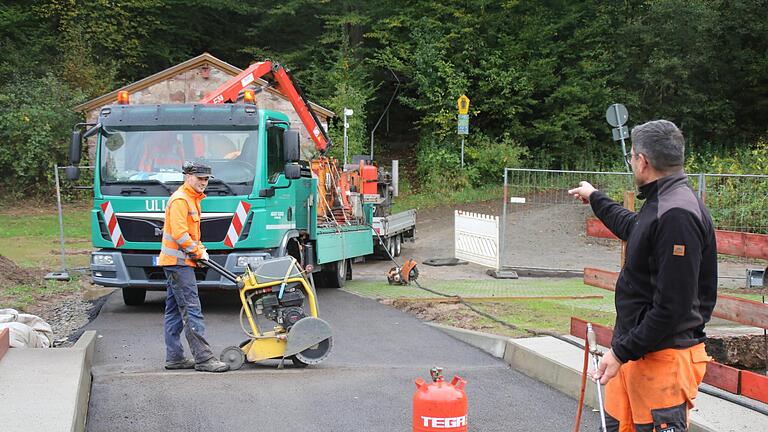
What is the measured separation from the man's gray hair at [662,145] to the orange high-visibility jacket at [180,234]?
5226 mm

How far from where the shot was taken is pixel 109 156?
Answer: 1192 cm

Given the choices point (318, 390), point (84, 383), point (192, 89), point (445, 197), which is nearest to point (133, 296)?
point (84, 383)

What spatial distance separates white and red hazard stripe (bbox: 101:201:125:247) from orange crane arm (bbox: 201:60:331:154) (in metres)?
2.62

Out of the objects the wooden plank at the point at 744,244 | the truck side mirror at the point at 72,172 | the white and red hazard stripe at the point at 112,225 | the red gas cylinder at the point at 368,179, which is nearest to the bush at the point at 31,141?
the red gas cylinder at the point at 368,179

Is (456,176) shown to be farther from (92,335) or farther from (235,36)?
(92,335)

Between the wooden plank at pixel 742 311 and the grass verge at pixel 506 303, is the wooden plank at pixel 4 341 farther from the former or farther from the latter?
the wooden plank at pixel 742 311

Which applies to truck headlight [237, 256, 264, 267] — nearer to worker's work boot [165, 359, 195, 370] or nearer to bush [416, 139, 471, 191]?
worker's work boot [165, 359, 195, 370]

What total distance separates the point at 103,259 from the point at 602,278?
686 cm

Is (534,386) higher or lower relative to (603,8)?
lower

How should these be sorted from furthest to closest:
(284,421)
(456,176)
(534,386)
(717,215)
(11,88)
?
(456,176)
(11,88)
(717,215)
(534,386)
(284,421)

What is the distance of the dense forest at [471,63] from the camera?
111 feet

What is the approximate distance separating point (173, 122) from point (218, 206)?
1.43 m

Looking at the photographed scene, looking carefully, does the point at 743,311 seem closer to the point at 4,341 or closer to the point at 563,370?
the point at 563,370

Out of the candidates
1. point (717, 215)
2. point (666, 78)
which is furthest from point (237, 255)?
point (666, 78)
